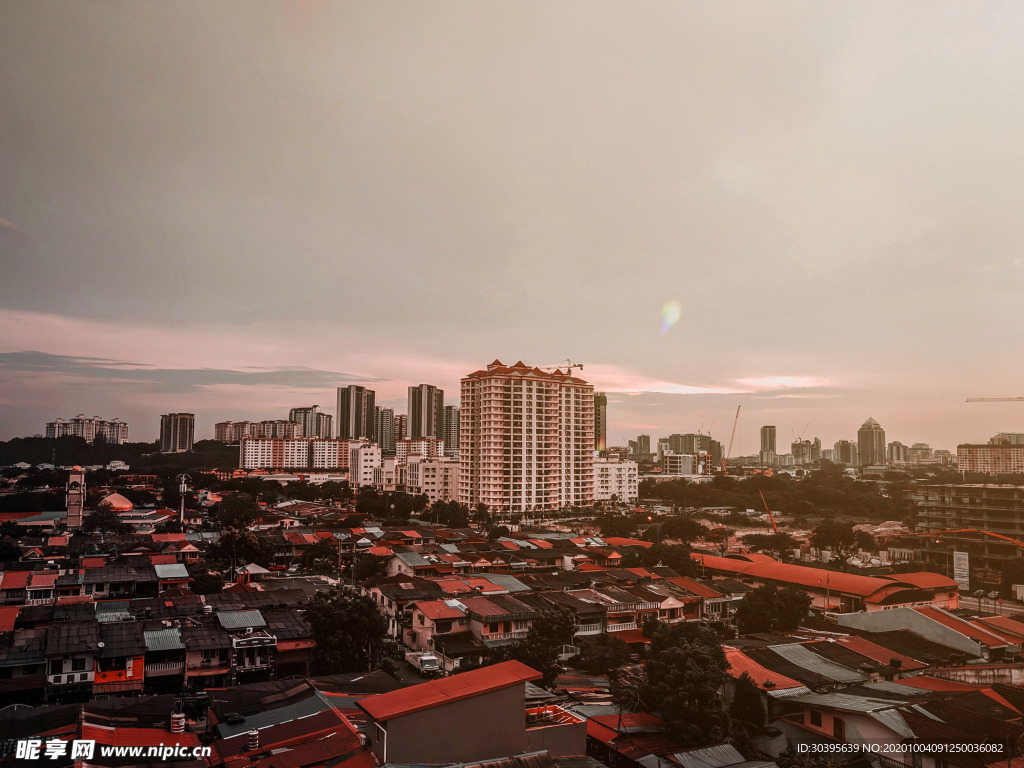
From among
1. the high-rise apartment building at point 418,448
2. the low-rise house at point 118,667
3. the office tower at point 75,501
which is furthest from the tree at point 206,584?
the high-rise apartment building at point 418,448

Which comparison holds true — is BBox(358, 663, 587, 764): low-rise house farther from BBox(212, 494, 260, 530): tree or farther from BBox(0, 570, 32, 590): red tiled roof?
BBox(212, 494, 260, 530): tree

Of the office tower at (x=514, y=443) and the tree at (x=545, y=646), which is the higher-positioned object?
the office tower at (x=514, y=443)

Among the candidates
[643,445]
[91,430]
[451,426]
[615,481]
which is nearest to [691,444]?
[643,445]

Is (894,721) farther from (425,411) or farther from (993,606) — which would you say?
(425,411)

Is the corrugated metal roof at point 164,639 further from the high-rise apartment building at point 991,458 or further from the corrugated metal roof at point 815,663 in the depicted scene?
the high-rise apartment building at point 991,458

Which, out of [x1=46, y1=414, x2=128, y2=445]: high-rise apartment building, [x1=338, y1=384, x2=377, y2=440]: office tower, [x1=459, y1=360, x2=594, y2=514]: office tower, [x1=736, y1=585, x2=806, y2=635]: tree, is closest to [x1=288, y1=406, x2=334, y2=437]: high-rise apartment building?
[x1=338, y1=384, x2=377, y2=440]: office tower
